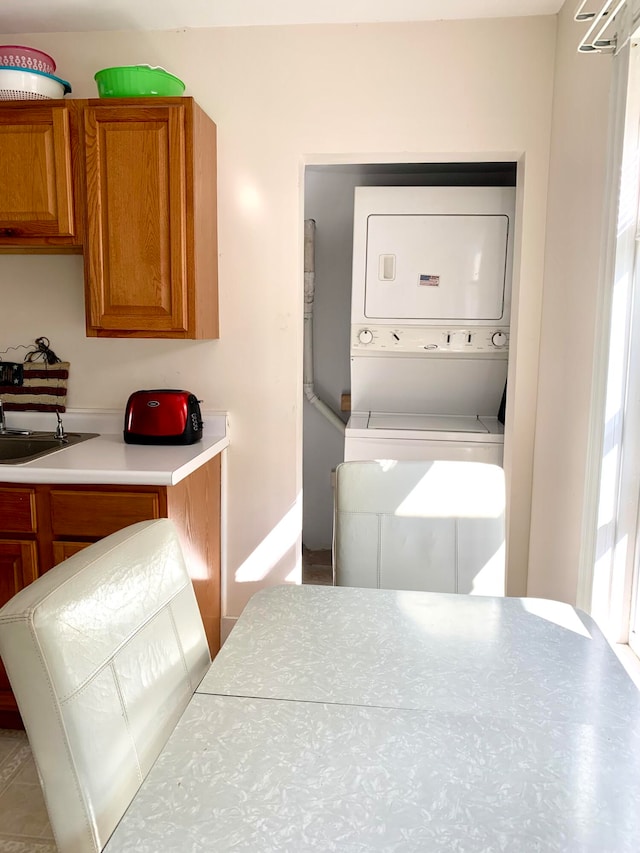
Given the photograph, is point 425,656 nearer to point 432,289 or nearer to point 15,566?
point 15,566

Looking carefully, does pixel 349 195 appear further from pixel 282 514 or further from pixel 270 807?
pixel 270 807

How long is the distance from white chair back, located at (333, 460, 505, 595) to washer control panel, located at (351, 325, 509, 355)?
1.20 metres

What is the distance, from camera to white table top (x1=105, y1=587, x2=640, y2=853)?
0.71m

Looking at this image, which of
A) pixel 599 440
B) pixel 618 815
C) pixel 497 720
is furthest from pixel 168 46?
pixel 618 815

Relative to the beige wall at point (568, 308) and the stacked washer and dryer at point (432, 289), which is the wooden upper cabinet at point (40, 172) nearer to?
the stacked washer and dryer at point (432, 289)

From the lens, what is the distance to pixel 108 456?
2162 mm

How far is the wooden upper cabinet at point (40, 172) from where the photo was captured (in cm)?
216

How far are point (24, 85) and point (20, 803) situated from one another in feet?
7.20

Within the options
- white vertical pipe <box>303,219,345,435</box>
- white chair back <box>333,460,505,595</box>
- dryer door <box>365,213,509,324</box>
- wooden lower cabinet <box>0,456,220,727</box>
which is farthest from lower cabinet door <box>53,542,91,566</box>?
white vertical pipe <box>303,219,345,435</box>

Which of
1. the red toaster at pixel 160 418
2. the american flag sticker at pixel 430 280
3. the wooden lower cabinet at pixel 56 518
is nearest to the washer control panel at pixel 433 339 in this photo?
the american flag sticker at pixel 430 280

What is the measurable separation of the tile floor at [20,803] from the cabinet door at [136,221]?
4.43ft

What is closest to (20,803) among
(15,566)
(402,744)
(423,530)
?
(15,566)

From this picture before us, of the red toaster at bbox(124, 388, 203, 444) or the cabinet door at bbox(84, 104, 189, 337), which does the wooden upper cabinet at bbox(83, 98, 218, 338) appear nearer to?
the cabinet door at bbox(84, 104, 189, 337)

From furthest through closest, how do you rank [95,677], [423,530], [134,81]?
1. [134,81]
2. [423,530]
3. [95,677]
